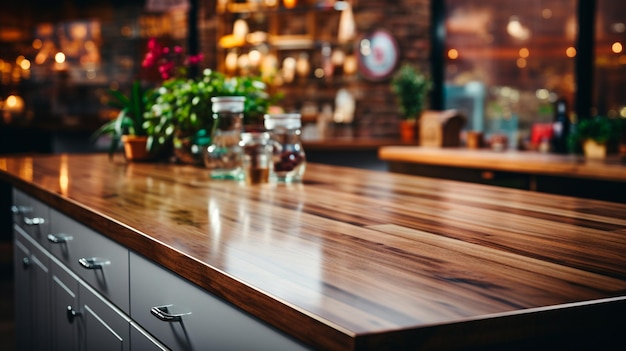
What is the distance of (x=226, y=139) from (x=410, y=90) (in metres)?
3.59

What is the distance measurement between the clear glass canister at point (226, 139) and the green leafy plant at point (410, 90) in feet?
11.5

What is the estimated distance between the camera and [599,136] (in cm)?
380

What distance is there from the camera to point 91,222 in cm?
161

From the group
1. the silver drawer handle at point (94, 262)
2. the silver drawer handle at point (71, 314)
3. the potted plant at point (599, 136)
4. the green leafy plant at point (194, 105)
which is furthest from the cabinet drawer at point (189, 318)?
the potted plant at point (599, 136)

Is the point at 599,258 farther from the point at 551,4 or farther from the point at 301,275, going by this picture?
the point at 551,4

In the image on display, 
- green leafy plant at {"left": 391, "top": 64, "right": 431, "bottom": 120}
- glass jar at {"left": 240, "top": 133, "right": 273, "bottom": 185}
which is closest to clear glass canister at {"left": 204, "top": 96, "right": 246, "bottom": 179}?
glass jar at {"left": 240, "top": 133, "right": 273, "bottom": 185}

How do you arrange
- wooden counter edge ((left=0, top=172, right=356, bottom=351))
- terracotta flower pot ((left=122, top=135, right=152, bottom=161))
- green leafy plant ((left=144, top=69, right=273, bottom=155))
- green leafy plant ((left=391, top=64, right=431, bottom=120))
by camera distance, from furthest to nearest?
green leafy plant ((left=391, top=64, right=431, bottom=120)) < terracotta flower pot ((left=122, top=135, right=152, bottom=161)) < green leafy plant ((left=144, top=69, right=273, bottom=155)) < wooden counter edge ((left=0, top=172, right=356, bottom=351))

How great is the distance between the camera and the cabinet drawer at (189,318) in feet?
3.04

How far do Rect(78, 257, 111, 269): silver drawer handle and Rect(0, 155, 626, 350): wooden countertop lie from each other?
0.30 ft

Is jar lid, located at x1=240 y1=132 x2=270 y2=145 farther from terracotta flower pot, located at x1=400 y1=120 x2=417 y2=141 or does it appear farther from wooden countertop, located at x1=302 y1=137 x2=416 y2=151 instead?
terracotta flower pot, located at x1=400 y1=120 x2=417 y2=141

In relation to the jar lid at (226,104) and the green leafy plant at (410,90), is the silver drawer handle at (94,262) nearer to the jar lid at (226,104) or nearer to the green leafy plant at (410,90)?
the jar lid at (226,104)

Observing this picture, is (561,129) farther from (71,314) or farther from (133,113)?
(71,314)

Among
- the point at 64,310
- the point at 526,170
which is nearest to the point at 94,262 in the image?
the point at 64,310

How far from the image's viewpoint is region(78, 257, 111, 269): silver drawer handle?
1573 millimetres
